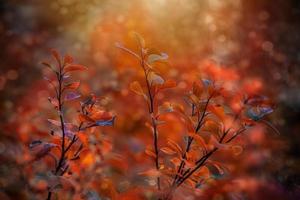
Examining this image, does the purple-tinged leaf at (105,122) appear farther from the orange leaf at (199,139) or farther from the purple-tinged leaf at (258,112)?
the purple-tinged leaf at (258,112)

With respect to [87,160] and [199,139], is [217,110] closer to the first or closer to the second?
[199,139]

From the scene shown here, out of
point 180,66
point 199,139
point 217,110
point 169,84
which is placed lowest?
point 199,139

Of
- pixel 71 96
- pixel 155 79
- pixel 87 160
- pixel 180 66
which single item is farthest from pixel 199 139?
pixel 180 66

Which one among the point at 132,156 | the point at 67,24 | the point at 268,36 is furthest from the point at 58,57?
the point at 67,24

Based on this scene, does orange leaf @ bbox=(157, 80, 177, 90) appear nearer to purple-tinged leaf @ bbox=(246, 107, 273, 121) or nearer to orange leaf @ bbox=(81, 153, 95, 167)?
purple-tinged leaf @ bbox=(246, 107, 273, 121)

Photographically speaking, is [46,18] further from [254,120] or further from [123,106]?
[254,120]

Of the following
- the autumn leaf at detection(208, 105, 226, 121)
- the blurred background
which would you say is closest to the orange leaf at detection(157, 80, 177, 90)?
the autumn leaf at detection(208, 105, 226, 121)

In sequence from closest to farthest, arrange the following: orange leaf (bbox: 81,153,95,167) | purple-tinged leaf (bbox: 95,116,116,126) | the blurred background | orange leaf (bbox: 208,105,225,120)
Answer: purple-tinged leaf (bbox: 95,116,116,126), orange leaf (bbox: 208,105,225,120), orange leaf (bbox: 81,153,95,167), the blurred background

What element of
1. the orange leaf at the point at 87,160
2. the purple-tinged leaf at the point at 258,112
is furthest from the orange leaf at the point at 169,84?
the orange leaf at the point at 87,160
